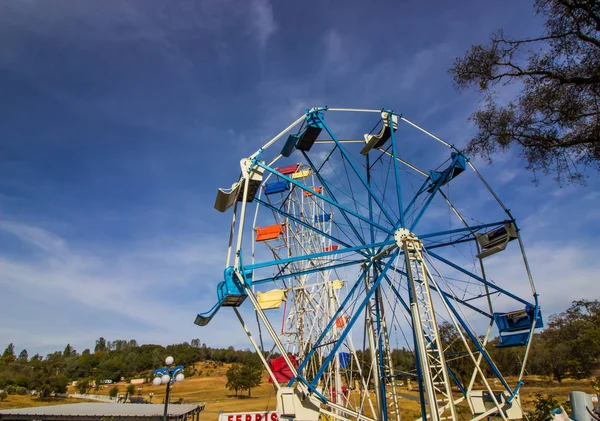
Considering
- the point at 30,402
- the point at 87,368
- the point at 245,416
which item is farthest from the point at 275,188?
the point at 87,368

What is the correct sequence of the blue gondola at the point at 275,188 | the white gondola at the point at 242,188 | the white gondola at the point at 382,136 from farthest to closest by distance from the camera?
the blue gondola at the point at 275,188, the white gondola at the point at 382,136, the white gondola at the point at 242,188

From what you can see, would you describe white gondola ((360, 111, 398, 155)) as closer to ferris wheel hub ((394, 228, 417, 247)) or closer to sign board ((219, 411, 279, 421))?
ferris wheel hub ((394, 228, 417, 247))

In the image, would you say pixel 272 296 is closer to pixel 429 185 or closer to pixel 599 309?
pixel 429 185

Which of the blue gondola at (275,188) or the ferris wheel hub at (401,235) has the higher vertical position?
the blue gondola at (275,188)

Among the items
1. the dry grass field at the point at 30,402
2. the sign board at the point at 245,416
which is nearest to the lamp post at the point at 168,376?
the sign board at the point at 245,416

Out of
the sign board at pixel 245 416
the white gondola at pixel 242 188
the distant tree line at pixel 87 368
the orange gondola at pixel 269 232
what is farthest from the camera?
the distant tree line at pixel 87 368

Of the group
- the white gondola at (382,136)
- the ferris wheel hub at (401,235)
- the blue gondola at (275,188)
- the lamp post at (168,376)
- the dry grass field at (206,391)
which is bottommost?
the dry grass field at (206,391)

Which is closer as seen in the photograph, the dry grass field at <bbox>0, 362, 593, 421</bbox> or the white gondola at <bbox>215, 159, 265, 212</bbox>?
the white gondola at <bbox>215, 159, 265, 212</bbox>

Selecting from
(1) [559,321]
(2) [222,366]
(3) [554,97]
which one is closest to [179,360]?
(2) [222,366]

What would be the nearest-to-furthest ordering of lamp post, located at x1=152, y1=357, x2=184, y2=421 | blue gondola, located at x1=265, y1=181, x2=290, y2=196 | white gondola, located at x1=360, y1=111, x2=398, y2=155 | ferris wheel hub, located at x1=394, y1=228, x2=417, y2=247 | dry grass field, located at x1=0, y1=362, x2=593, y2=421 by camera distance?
ferris wheel hub, located at x1=394, y1=228, x2=417, y2=247 < white gondola, located at x1=360, y1=111, x2=398, y2=155 < lamp post, located at x1=152, y1=357, x2=184, y2=421 < blue gondola, located at x1=265, y1=181, x2=290, y2=196 < dry grass field, located at x1=0, y1=362, x2=593, y2=421

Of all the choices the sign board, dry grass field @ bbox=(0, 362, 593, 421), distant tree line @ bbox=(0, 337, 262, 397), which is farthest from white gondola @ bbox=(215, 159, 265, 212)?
distant tree line @ bbox=(0, 337, 262, 397)

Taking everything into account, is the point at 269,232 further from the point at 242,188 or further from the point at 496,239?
the point at 496,239

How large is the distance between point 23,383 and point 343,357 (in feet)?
299

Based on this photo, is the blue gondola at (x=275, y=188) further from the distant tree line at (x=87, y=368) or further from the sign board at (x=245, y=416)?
the distant tree line at (x=87, y=368)
